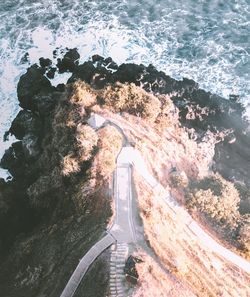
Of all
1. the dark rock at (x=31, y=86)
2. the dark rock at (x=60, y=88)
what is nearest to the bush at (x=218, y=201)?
the dark rock at (x=60, y=88)

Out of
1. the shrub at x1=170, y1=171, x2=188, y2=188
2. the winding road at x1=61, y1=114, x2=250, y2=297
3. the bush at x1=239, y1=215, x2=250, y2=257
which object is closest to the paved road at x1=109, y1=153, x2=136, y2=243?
the winding road at x1=61, y1=114, x2=250, y2=297

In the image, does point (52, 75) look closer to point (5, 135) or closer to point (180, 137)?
point (5, 135)

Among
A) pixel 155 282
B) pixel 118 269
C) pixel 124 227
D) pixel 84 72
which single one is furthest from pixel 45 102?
pixel 155 282

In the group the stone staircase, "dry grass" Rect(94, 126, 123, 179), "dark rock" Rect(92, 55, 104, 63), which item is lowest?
the stone staircase

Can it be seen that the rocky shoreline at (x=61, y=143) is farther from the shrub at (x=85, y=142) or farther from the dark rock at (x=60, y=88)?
the shrub at (x=85, y=142)

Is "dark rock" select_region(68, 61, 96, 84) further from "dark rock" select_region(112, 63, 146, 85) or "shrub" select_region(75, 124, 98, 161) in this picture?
"shrub" select_region(75, 124, 98, 161)

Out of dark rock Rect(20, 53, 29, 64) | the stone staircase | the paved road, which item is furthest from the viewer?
dark rock Rect(20, 53, 29, 64)
